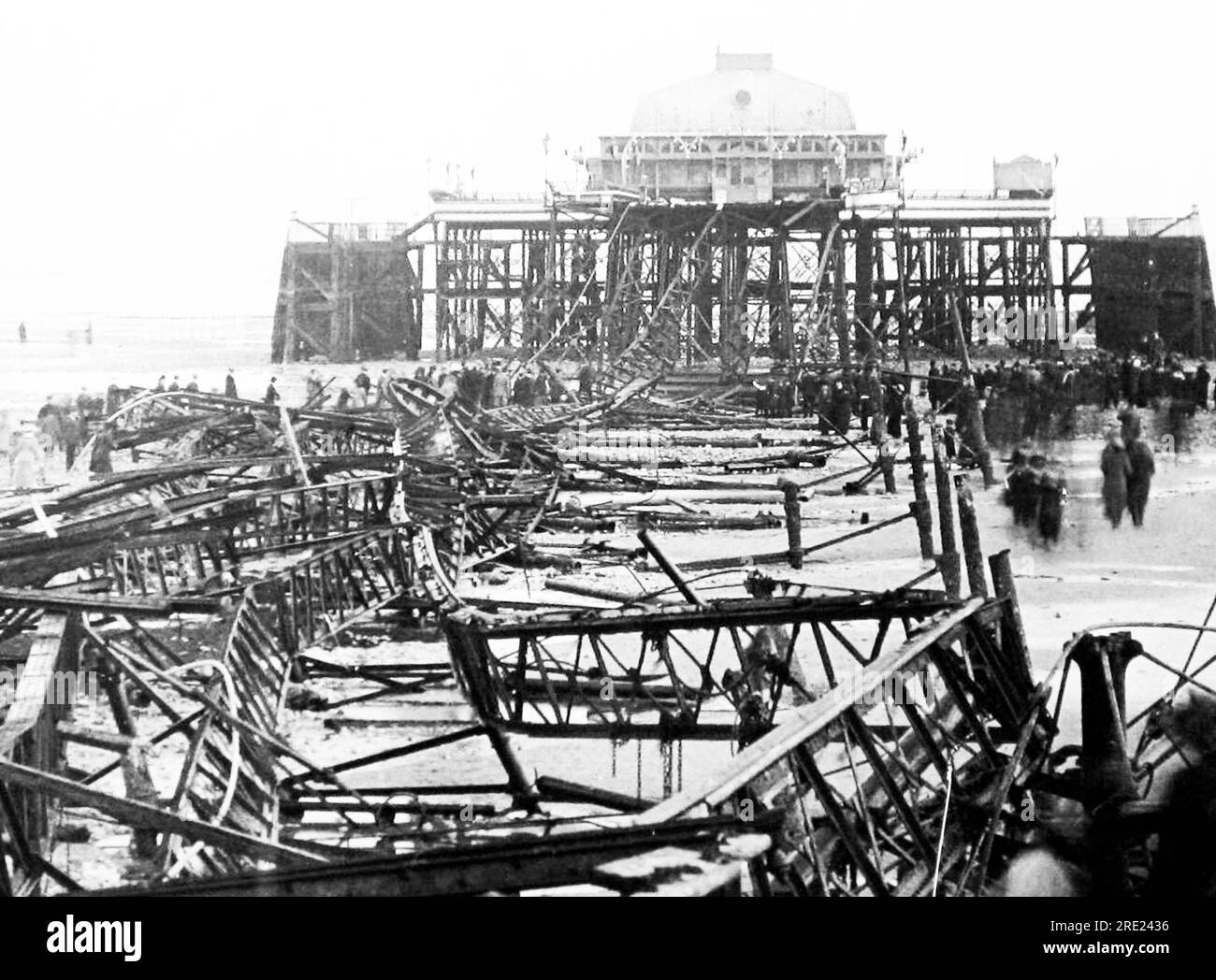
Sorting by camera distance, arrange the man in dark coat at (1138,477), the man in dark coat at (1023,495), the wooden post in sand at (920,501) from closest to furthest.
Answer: the man in dark coat at (1138,477) < the man in dark coat at (1023,495) < the wooden post in sand at (920,501)

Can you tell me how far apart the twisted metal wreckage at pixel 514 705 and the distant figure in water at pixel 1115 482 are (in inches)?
52.0

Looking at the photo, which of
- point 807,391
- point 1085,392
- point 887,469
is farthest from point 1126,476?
point 807,391

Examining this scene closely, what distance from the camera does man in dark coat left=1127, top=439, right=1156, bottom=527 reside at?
41.4 feet

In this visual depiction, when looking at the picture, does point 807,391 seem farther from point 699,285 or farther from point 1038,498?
point 699,285

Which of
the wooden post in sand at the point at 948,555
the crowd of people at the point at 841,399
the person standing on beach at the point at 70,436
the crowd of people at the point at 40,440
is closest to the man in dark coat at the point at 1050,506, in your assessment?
the wooden post in sand at the point at 948,555

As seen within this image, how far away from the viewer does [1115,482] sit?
12844 millimetres

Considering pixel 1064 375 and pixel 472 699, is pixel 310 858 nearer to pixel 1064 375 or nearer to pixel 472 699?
pixel 472 699

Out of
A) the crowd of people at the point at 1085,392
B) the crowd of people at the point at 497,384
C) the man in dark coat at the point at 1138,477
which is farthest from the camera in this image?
the crowd of people at the point at 497,384

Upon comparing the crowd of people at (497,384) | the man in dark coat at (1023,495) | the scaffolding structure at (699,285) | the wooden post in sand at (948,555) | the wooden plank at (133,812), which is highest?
the scaffolding structure at (699,285)

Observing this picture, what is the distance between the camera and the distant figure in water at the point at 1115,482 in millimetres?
12664

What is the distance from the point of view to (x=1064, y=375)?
696 inches

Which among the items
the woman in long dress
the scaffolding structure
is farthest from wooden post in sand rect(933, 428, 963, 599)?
the woman in long dress

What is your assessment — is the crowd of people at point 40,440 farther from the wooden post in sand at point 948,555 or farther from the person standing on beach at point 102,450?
the wooden post in sand at point 948,555
